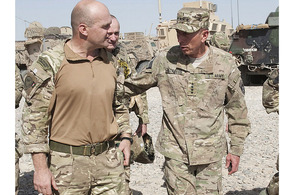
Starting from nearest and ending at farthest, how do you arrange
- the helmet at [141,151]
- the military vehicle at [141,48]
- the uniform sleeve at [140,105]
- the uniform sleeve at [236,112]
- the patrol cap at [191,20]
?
the patrol cap at [191,20] → the uniform sleeve at [236,112] → the helmet at [141,151] → the uniform sleeve at [140,105] → the military vehicle at [141,48]

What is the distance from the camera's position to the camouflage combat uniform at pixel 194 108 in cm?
326

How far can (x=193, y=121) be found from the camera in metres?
3.26

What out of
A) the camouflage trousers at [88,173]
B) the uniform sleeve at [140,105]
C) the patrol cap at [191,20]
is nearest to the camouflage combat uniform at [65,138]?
the camouflage trousers at [88,173]

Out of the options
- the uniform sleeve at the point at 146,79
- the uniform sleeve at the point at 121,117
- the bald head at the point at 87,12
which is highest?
the bald head at the point at 87,12

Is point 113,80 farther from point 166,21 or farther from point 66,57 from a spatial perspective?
point 166,21

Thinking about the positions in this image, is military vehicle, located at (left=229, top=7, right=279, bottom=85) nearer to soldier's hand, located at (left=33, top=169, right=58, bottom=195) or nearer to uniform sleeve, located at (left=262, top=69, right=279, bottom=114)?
uniform sleeve, located at (left=262, top=69, right=279, bottom=114)

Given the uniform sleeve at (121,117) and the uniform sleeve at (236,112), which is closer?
the uniform sleeve at (121,117)

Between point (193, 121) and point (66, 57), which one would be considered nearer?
point (66, 57)

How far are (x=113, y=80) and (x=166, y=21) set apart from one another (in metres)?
24.9

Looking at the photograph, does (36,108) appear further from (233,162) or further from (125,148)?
(233,162)

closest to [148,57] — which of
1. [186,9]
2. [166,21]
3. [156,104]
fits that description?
[156,104]

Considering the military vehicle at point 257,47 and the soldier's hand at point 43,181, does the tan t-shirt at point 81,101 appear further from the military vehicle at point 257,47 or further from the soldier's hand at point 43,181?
the military vehicle at point 257,47

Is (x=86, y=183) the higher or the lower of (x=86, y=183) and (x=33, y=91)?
the lower

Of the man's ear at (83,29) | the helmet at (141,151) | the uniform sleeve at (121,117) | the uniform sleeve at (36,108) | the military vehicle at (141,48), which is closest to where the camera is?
the uniform sleeve at (36,108)
